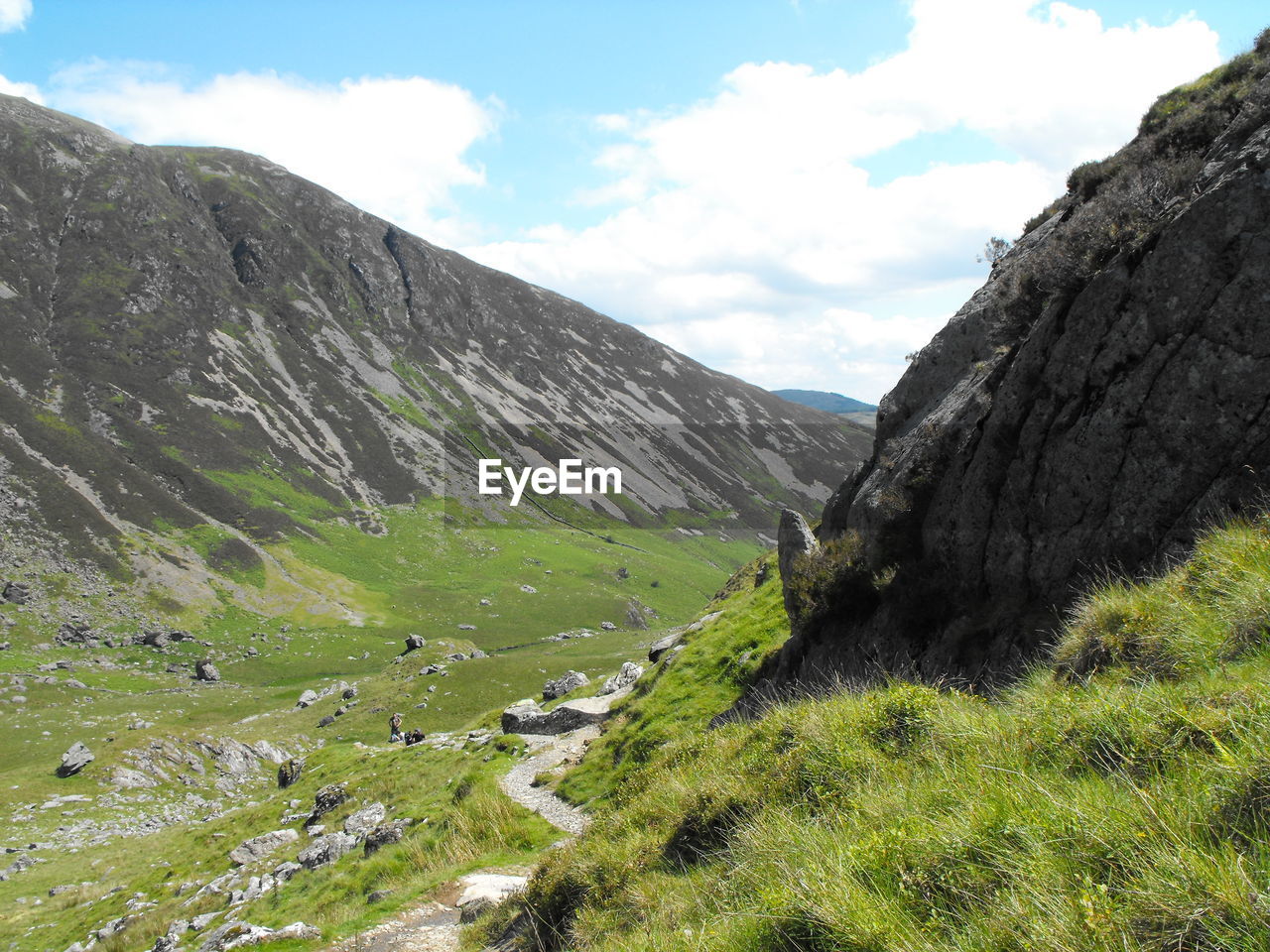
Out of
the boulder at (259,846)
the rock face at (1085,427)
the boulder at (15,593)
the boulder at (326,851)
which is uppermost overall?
the rock face at (1085,427)

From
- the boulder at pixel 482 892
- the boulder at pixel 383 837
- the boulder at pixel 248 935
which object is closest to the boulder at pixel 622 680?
the boulder at pixel 383 837

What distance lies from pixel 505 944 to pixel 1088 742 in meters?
7.94

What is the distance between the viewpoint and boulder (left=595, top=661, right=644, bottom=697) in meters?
37.4

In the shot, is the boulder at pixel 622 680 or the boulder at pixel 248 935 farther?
the boulder at pixel 622 680

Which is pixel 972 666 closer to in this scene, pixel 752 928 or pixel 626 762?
pixel 752 928

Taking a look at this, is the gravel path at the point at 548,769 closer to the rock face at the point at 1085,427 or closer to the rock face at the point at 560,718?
the rock face at the point at 560,718

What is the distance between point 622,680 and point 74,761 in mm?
37796

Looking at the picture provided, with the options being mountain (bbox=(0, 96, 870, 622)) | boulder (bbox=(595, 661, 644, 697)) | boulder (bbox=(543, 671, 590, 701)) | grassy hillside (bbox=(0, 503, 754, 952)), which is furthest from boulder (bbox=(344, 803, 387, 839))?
mountain (bbox=(0, 96, 870, 622))

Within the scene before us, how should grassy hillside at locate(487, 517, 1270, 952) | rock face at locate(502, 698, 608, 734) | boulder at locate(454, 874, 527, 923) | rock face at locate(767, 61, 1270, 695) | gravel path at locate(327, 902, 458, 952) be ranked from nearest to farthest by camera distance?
grassy hillside at locate(487, 517, 1270, 952) < rock face at locate(767, 61, 1270, 695) < gravel path at locate(327, 902, 458, 952) < boulder at locate(454, 874, 527, 923) < rock face at locate(502, 698, 608, 734)

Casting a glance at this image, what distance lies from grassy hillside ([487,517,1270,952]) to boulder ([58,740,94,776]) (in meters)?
51.8

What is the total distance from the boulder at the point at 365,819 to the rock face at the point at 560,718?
780 cm

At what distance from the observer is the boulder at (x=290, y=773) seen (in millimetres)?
45312

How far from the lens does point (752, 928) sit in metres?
5.73

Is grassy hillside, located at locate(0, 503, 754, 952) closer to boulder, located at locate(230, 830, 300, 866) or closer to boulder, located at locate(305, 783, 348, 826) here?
boulder, located at locate(230, 830, 300, 866)
